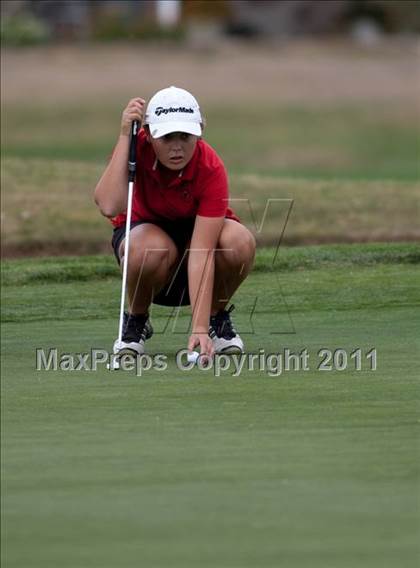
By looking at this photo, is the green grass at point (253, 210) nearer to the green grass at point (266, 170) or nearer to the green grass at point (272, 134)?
the green grass at point (266, 170)

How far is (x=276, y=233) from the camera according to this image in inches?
556

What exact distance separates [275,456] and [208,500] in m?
0.55

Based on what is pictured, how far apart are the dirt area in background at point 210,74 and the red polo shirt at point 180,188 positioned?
32910mm

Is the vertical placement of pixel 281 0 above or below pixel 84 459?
above

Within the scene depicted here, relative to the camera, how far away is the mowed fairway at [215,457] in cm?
396

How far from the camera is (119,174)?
7051 millimetres

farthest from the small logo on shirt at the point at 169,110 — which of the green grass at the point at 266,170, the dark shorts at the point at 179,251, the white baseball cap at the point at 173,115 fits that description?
the green grass at the point at 266,170

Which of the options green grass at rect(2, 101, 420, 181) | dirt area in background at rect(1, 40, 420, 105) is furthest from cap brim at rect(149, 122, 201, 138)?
dirt area in background at rect(1, 40, 420, 105)

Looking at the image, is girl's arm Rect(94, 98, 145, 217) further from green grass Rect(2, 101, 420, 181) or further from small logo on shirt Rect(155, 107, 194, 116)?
green grass Rect(2, 101, 420, 181)

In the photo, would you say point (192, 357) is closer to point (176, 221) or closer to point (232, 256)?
point (232, 256)

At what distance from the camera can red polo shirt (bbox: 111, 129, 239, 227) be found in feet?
23.0

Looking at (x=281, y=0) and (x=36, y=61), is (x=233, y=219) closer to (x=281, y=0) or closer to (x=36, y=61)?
(x=36, y=61)

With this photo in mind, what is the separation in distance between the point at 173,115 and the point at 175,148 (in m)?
0.15

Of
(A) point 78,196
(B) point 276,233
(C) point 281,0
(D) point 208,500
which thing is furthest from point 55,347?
(C) point 281,0
